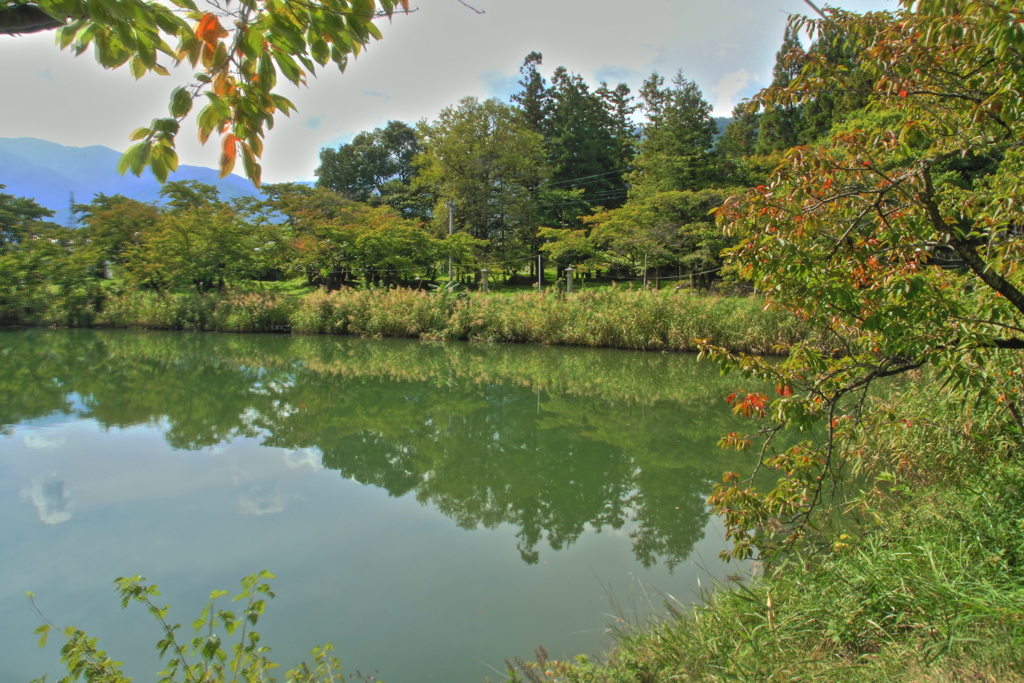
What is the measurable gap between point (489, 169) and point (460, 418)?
2022 centimetres

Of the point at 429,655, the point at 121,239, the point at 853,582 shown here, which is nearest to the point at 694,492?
the point at 853,582

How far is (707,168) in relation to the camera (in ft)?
71.3

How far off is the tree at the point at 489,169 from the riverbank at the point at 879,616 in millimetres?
22979

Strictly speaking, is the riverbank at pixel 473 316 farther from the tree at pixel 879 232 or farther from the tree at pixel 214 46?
the tree at pixel 214 46

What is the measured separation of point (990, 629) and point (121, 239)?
26208 millimetres

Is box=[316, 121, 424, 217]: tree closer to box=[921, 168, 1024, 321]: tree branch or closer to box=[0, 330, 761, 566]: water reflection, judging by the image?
box=[0, 330, 761, 566]: water reflection

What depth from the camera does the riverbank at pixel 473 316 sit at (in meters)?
12.4

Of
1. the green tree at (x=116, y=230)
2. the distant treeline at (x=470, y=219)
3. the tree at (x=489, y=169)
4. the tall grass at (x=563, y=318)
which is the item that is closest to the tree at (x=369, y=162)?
the distant treeline at (x=470, y=219)

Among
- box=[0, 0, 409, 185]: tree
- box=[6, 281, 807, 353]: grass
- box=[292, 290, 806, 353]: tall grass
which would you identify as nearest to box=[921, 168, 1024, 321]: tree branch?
box=[0, 0, 409, 185]: tree

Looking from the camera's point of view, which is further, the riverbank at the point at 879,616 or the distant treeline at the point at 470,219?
the distant treeline at the point at 470,219

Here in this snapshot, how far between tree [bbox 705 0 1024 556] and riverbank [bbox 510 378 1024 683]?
248 millimetres

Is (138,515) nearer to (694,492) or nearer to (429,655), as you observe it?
(429,655)

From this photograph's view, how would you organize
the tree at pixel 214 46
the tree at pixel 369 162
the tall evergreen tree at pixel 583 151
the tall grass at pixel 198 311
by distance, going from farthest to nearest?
the tree at pixel 369 162, the tall evergreen tree at pixel 583 151, the tall grass at pixel 198 311, the tree at pixel 214 46

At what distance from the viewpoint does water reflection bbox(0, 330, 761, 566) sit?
4.18 m
